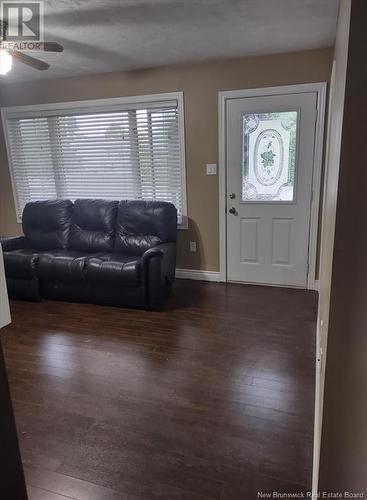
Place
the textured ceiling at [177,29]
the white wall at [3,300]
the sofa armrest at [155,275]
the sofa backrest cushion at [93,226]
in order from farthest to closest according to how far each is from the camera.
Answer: the sofa backrest cushion at [93,226]
the sofa armrest at [155,275]
the textured ceiling at [177,29]
the white wall at [3,300]

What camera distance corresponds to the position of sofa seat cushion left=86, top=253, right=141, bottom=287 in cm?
314

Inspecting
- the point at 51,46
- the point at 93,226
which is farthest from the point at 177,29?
the point at 93,226

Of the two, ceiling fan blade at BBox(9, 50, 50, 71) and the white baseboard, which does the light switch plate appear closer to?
the white baseboard

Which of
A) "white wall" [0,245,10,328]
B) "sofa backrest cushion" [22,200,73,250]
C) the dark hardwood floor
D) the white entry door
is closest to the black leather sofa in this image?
"sofa backrest cushion" [22,200,73,250]

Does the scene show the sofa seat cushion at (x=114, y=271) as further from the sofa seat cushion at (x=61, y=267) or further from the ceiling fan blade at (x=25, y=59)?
the ceiling fan blade at (x=25, y=59)

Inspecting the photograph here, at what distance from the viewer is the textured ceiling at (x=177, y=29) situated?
217 centimetres

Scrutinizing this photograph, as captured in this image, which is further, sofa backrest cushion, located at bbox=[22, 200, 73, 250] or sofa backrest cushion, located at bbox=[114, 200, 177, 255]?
sofa backrest cushion, located at bbox=[22, 200, 73, 250]

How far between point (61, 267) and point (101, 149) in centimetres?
160

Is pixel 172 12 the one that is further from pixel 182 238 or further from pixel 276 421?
pixel 276 421

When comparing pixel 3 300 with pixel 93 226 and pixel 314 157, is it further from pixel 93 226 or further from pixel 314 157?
pixel 314 157

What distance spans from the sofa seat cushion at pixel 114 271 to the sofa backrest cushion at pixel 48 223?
0.84 metres

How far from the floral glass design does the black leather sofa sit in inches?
37.1

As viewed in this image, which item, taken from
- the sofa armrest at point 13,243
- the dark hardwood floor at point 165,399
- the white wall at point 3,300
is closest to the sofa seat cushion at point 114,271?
the dark hardwood floor at point 165,399

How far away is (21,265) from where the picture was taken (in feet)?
11.2
